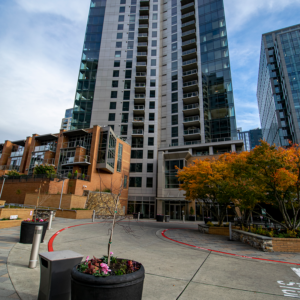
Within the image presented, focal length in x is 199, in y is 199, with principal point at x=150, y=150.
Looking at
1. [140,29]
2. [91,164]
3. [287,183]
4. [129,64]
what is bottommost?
[287,183]

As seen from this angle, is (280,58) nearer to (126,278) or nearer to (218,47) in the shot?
(218,47)

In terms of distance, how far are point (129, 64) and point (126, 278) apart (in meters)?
54.3

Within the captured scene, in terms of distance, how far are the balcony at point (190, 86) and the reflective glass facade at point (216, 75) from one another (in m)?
1.83

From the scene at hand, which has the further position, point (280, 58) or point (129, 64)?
point (280, 58)

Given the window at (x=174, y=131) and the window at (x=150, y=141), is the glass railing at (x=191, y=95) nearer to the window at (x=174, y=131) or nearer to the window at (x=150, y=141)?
the window at (x=174, y=131)

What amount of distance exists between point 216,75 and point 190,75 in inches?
230

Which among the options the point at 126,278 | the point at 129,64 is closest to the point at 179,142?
the point at 129,64

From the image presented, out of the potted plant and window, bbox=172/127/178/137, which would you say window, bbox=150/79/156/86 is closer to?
window, bbox=172/127/178/137

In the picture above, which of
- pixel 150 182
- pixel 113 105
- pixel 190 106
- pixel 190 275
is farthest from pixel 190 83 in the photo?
pixel 190 275

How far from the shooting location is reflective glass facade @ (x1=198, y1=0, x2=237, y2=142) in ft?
138

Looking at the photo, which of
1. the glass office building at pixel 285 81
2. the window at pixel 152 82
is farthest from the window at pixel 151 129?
the glass office building at pixel 285 81

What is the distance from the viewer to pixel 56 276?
11.4ft

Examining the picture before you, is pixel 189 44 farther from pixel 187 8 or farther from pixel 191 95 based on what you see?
pixel 191 95

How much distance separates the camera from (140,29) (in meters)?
54.1
